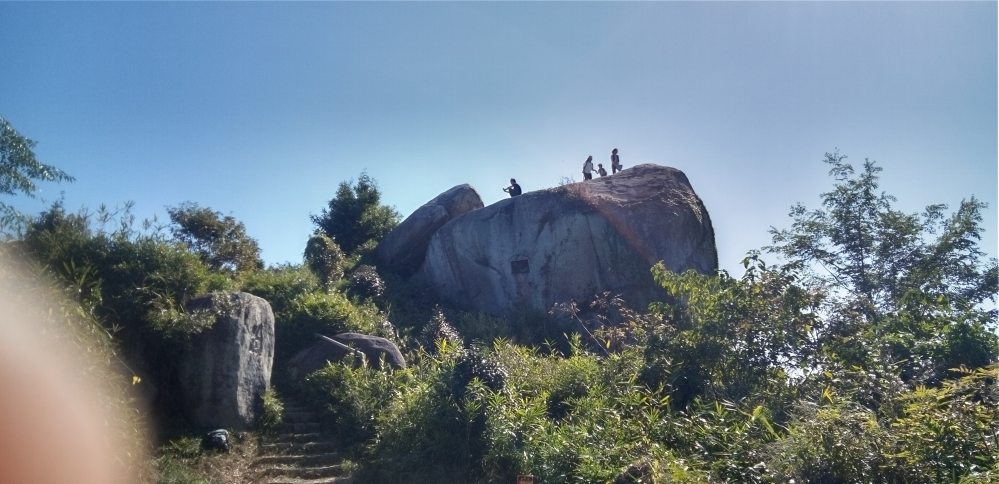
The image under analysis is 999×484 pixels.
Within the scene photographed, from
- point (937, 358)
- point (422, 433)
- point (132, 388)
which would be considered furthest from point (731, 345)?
point (132, 388)

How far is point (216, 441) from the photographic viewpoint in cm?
1408

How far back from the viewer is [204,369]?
14961mm

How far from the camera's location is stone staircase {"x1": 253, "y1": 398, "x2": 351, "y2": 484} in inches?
537

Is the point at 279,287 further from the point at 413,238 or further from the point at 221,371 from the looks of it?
the point at 413,238

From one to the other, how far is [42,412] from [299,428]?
6.24 metres

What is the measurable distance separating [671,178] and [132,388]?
60.4 feet

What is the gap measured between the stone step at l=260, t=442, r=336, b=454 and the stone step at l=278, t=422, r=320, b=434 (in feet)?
1.69

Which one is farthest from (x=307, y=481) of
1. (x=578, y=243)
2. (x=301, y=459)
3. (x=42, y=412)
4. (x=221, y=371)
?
(x=578, y=243)

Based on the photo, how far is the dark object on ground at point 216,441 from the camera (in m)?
14.0

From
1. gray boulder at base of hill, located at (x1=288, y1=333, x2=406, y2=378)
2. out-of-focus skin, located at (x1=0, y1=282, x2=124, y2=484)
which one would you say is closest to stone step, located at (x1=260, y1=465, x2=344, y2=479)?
out-of-focus skin, located at (x1=0, y1=282, x2=124, y2=484)

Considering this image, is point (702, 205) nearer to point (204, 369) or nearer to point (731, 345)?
point (731, 345)

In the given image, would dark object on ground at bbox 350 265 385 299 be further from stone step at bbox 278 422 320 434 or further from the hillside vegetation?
stone step at bbox 278 422 320 434

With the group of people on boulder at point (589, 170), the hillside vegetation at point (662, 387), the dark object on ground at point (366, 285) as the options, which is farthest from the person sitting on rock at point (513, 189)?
the hillside vegetation at point (662, 387)

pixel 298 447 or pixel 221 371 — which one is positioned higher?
pixel 221 371
